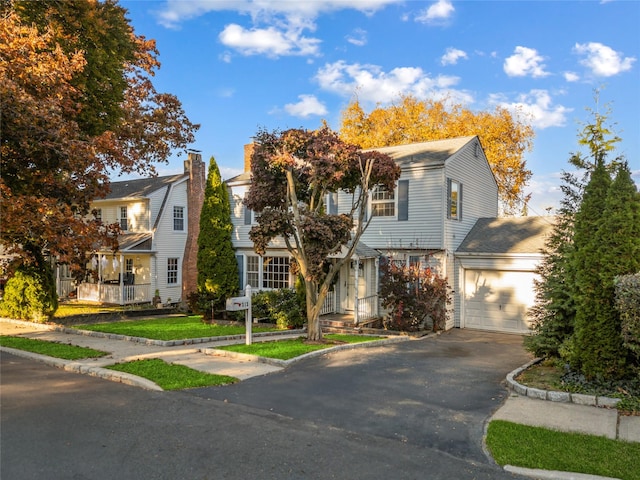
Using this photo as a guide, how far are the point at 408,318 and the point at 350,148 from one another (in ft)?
20.6

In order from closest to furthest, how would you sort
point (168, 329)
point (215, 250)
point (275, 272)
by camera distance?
1. point (168, 329)
2. point (215, 250)
3. point (275, 272)

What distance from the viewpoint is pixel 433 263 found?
16.7 meters

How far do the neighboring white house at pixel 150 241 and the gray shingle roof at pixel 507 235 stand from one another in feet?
44.3

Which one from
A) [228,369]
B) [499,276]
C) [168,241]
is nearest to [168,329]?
[228,369]

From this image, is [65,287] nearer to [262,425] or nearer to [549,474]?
[262,425]

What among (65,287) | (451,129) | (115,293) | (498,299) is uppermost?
(451,129)

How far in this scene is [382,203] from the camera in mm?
17672

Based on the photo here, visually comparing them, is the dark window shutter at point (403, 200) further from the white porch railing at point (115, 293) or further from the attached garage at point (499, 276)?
the white porch railing at point (115, 293)

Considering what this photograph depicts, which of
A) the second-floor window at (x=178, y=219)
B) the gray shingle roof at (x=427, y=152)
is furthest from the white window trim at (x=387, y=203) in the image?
the second-floor window at (x=178, y=219)

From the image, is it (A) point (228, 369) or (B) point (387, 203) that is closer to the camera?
(A) point (228, 369)

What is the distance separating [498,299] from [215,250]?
1207 cm

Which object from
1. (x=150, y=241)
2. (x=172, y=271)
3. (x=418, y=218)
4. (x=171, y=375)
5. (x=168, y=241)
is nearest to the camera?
(x=171, y=375)

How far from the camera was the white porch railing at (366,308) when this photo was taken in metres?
16.3

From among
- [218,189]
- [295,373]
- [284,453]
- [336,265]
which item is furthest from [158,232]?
[284,453]
